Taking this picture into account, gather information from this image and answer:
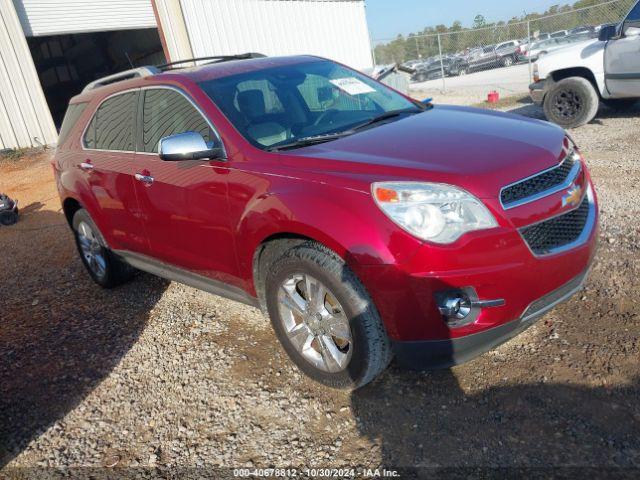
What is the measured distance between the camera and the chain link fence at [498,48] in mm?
16531

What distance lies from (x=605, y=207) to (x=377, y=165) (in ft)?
11.1

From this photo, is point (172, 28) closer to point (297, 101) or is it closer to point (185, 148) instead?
point (297, 101)

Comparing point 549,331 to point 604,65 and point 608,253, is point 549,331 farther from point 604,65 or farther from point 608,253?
point 604,65

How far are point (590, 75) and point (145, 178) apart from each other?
7.75 meters

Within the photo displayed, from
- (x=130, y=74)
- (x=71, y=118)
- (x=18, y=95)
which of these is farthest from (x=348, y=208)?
(x=18, y=95)

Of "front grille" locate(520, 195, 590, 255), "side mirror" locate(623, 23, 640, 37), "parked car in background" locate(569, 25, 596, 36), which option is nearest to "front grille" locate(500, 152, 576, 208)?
"front grille" locate(520, 195, 590, 255)

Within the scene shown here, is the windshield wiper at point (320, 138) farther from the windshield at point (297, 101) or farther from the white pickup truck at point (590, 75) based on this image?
the white pickup truck at point (590, 75)

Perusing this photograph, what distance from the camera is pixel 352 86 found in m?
4.06

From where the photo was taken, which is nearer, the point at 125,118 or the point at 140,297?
the point at 125,118

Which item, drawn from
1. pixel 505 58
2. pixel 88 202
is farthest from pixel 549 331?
pixel 505 58

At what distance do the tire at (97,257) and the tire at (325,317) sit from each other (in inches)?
84.5

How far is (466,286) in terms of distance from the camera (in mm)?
2475

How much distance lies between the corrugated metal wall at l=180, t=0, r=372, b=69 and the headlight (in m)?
13.4

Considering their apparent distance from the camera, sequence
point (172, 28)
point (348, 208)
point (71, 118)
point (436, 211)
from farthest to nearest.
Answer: point (172, 28) → point (71, 118) → point (348, 208) → point (436, 211)
